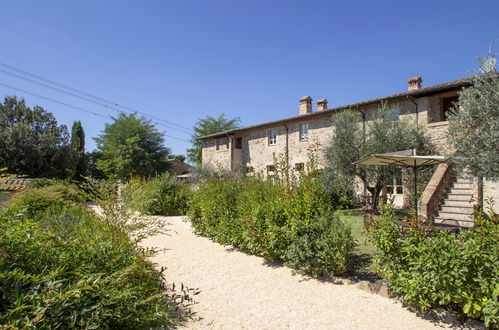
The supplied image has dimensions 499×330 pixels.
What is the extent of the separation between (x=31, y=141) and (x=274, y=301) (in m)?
→ 26.4

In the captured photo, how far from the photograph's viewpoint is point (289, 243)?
5.36 metres

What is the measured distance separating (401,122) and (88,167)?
3101 cm

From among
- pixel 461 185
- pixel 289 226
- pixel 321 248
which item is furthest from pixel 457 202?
pixel 289 226

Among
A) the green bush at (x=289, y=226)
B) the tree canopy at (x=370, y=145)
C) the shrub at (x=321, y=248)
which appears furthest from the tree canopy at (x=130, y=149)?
the shrub at (x=321, y=248)

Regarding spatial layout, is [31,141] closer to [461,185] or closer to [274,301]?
[274,301]

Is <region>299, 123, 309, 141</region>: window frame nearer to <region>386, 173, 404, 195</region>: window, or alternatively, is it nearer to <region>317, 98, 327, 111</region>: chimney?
<region>317, 98, 327, 111</region>: chimney

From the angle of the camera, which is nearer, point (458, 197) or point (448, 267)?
point (448, 267)

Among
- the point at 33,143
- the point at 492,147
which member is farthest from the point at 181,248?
the point at 33,143

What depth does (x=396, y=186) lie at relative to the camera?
44.1 ft

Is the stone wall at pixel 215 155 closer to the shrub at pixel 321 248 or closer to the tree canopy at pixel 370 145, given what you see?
the tree canopy at pixel 370 145

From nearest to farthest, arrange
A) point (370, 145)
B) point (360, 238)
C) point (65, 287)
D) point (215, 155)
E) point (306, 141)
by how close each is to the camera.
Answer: point (65, 287) → point (360, 238) → point (370, 145) → point (306, 141) → point (215, 155)

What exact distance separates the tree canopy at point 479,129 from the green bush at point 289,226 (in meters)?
4.21

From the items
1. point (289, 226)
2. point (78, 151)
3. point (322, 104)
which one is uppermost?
point (322, 104)

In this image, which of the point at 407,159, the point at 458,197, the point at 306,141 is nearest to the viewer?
the point at 407,159
